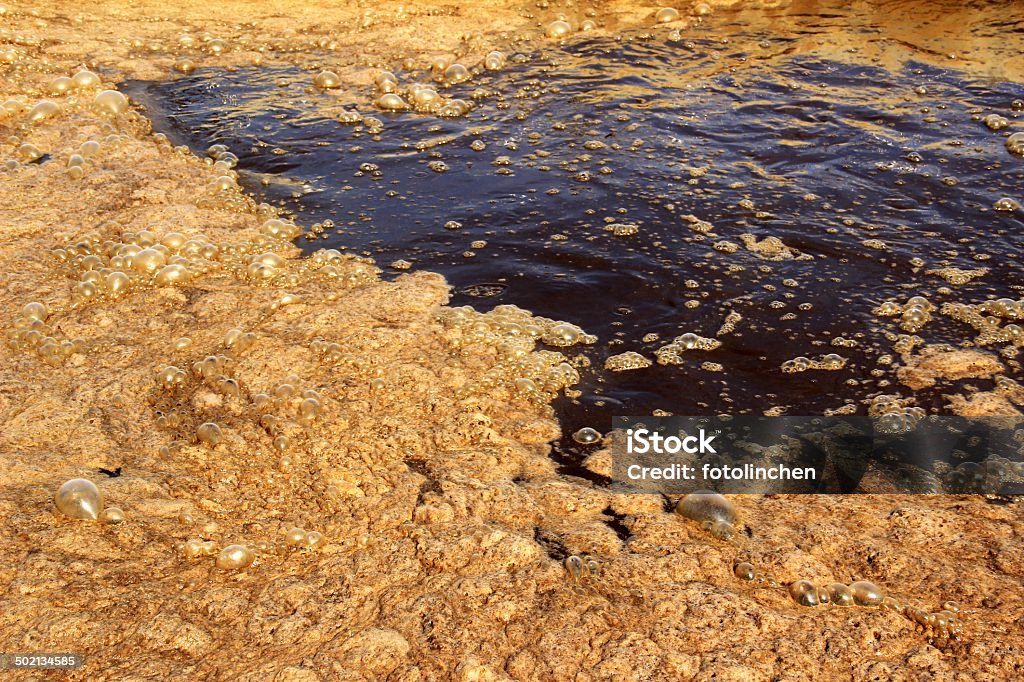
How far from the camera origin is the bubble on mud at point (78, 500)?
219 cm

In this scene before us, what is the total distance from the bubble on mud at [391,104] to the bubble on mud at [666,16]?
220 centimetres

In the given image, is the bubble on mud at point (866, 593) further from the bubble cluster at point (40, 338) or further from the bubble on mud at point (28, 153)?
the bubble on mud at point (28, 153)

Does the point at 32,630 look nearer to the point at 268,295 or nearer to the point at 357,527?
the point at 357,527

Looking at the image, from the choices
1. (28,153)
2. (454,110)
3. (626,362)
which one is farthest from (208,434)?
(454,110)

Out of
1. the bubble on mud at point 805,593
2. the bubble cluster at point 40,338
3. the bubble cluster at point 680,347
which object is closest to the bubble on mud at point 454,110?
the bubble cluster at point 680,347

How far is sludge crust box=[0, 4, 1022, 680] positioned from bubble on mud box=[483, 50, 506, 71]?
9.37 feet

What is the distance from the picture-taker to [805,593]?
1999 mm

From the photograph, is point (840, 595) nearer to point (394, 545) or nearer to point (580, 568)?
point (580, 568)

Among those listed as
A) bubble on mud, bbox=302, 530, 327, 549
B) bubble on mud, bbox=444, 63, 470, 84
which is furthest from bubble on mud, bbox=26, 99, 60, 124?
bubble on mud, bbox=302, 530, 327, 549

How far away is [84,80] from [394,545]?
4237 mm

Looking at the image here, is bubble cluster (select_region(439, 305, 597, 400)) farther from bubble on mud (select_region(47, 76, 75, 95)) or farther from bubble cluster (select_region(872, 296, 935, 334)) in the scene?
bubble on mud (select_region(47, 76, 75, 95))

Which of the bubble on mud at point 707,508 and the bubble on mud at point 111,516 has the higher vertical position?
the bubble on mud at point 111,516

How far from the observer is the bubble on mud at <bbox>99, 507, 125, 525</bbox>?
7.21 ft

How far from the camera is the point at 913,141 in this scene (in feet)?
14.5
